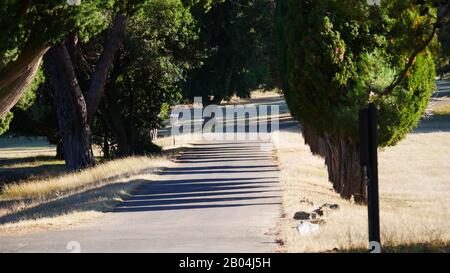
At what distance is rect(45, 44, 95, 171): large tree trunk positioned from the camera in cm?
3088

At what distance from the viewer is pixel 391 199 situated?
29.9 metres

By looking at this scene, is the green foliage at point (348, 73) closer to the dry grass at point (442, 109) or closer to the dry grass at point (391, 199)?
the dry grass at point (391, 199)

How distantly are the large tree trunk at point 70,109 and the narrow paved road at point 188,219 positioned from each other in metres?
4.16

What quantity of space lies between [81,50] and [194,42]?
6.16 m

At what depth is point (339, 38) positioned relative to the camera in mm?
23969

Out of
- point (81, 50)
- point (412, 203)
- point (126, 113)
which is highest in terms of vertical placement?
point (81, 50)

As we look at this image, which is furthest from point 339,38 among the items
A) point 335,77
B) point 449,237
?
point 449,237

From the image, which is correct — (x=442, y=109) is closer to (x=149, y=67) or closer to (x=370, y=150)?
(x=149, y=67)

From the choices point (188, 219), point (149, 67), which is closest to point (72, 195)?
point (188, 219)

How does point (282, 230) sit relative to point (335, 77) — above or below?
below

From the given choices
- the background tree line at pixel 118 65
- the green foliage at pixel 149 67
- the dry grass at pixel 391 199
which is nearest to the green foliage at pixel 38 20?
the background tree line at pixel 118 65

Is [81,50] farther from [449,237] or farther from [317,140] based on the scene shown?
[449,237]

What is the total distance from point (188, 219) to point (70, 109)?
1614 cm

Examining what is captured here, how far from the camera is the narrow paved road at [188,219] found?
13.2 metres
